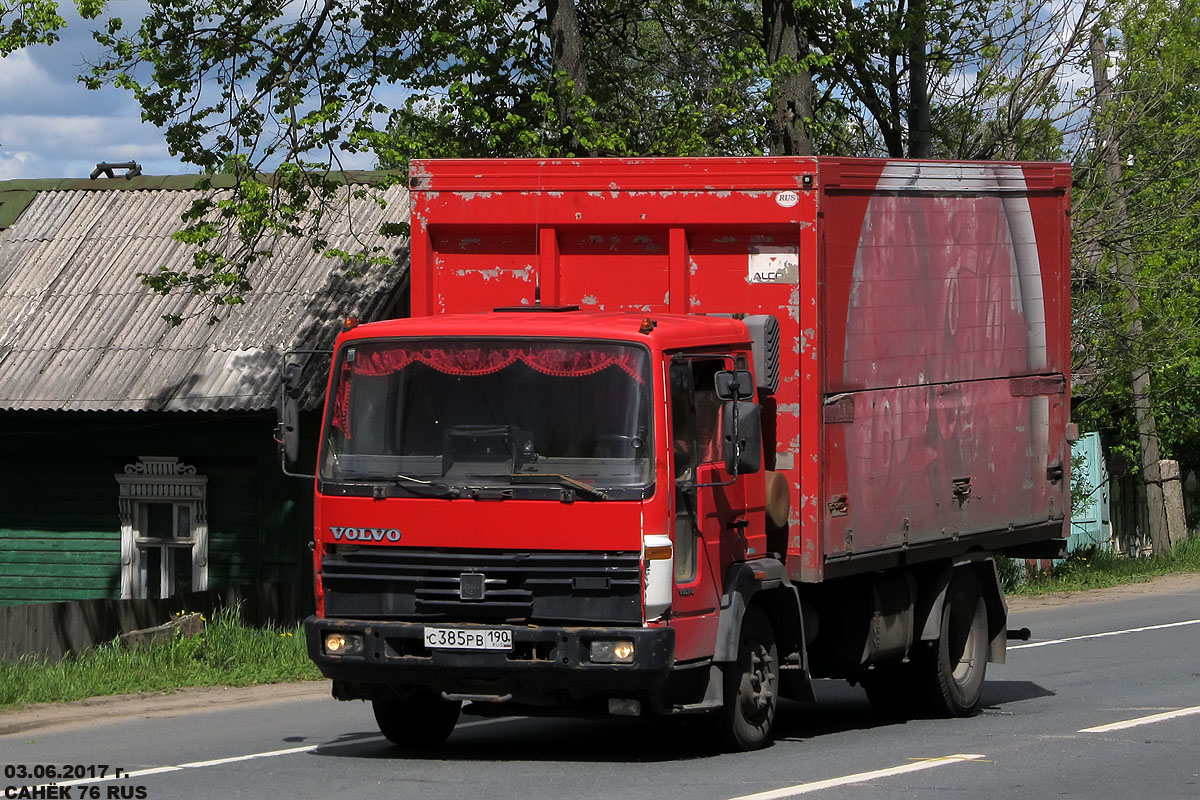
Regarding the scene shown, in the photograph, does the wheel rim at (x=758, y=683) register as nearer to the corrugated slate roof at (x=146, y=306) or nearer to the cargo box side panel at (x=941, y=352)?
the cargo box side panel at (x=941, y=352)

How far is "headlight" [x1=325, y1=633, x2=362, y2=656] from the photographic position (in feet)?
29.5

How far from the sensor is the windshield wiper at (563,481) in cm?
864

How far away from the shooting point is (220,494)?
66.0 feet

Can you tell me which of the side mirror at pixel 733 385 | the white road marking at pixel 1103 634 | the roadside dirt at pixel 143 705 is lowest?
the white road marking at pixel 1103 634

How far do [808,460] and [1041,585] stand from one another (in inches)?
621

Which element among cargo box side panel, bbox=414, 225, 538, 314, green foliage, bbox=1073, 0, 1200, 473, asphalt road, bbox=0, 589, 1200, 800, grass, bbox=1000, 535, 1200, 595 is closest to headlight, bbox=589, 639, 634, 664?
asphalt road, bbox=0, 589, 1200, 800

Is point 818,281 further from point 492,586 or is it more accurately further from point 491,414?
point 492,586

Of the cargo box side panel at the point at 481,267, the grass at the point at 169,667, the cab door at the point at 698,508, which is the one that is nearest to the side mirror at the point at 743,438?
the cab door at the point at 698,508

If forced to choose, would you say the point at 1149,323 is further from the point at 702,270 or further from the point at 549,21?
the point at 702,270

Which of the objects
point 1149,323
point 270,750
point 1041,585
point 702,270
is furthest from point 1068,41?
point 270,750

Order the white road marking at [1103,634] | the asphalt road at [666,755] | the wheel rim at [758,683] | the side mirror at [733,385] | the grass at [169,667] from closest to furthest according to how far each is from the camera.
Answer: the asphalt road at [666,755] < the side mirror at [733,385] < the wheel rim at [758,683] < the grass at [169,667] < the white road marking at [1103,634]

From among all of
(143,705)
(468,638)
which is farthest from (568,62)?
(468,638)

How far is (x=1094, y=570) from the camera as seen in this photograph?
26.6m

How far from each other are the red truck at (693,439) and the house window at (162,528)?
10.3 metres
